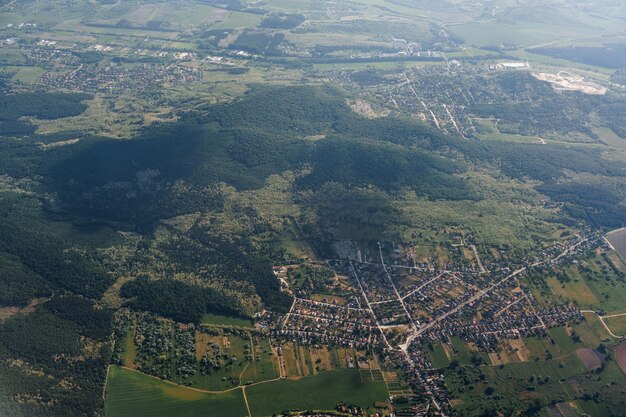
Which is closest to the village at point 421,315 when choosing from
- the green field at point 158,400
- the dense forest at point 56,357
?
the green field at point 158,400

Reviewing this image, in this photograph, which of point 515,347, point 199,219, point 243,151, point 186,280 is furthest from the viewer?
point 243,151

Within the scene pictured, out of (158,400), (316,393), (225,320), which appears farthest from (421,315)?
(158,400)

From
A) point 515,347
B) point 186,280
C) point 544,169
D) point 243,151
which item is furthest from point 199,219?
point 544,169

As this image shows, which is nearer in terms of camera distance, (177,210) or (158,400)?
(158,400)

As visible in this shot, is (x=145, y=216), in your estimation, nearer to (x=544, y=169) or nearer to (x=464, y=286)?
(x=464, y=286)

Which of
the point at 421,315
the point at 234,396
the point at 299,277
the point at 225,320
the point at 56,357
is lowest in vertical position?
the point at 234,396

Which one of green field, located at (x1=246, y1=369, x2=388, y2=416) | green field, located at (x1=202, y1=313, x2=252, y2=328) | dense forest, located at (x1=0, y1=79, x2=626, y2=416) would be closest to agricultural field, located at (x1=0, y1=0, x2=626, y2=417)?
green field, located at (x1=246, y1=369, x2=388, y2=416)

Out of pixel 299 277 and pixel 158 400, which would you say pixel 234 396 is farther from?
pixel 299 277

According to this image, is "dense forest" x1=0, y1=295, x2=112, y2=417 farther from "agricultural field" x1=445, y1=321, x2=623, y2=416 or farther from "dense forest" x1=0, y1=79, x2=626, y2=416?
"agricultural field" x1=445, y1=321, x2=623, y2=416
